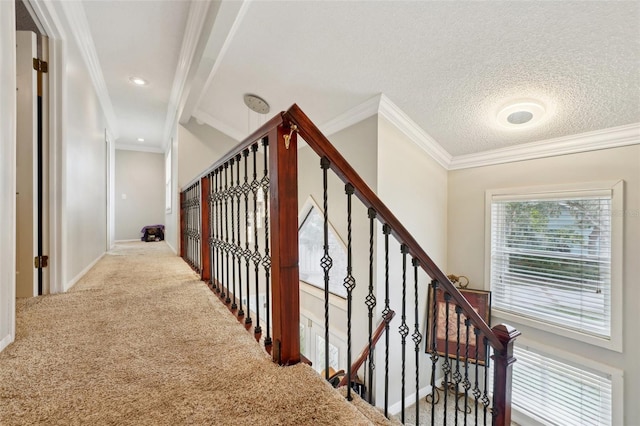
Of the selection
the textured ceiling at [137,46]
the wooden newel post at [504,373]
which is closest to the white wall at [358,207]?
the wooden newel post at [504,373]

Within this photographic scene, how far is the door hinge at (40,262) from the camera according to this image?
190 cm

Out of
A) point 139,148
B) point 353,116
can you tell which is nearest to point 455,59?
point 353,116

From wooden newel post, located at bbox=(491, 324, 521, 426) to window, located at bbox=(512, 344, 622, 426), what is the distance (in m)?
1.91

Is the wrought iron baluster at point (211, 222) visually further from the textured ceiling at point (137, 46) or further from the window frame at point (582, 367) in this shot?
the window frame at point (582, 367)

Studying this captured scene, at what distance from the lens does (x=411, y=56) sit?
239 centimetres

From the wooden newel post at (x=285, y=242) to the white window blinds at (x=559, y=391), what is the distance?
137 inches

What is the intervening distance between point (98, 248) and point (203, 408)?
374 cm

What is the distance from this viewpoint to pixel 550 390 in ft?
9.89

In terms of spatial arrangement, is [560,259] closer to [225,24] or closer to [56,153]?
[225,24]

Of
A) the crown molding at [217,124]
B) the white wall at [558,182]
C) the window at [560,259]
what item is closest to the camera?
the white wall at [558,182]

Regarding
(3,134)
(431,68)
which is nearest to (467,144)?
(431,68)

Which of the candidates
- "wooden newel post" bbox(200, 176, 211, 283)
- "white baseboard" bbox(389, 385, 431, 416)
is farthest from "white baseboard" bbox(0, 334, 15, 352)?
"white baseboard" bbox(389, 385, 431, 416)

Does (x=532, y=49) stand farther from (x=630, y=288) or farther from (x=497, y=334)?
(x=630, y=288)

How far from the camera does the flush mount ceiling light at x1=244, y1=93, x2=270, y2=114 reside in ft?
11.4
